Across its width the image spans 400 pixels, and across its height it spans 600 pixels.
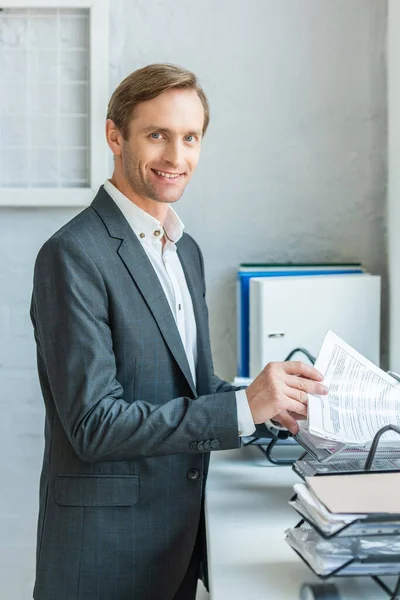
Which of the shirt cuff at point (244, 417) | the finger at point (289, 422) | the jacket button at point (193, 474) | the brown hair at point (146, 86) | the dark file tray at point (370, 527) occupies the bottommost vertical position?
the jacket button at point (193, 474)

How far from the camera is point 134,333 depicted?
1320 mm

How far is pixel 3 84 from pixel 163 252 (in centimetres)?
86

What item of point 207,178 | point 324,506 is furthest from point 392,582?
point 207,178

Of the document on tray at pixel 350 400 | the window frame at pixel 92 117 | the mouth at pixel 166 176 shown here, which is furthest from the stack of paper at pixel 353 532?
the window frame at pixel 92 117

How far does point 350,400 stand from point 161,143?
0.57m

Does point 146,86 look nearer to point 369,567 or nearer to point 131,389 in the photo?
point 131,389

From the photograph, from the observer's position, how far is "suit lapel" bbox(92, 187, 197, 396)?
4.42 feet

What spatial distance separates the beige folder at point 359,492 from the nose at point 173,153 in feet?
2.04

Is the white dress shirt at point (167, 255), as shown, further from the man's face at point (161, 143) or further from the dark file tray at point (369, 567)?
the dark file tray at point (369, 567)

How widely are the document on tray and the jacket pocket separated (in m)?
0.34

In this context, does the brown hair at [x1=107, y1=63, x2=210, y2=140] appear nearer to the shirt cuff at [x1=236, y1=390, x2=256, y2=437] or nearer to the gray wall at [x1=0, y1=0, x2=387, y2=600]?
the shirt cuff at [x1=236, y1=390, x2=256, y2=437]

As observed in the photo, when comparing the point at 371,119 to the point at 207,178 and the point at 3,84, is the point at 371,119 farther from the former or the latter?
the point at 3,84

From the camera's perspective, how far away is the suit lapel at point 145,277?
1.35 meters

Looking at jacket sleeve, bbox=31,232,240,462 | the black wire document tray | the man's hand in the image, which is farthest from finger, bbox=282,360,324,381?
the black wire document tray
